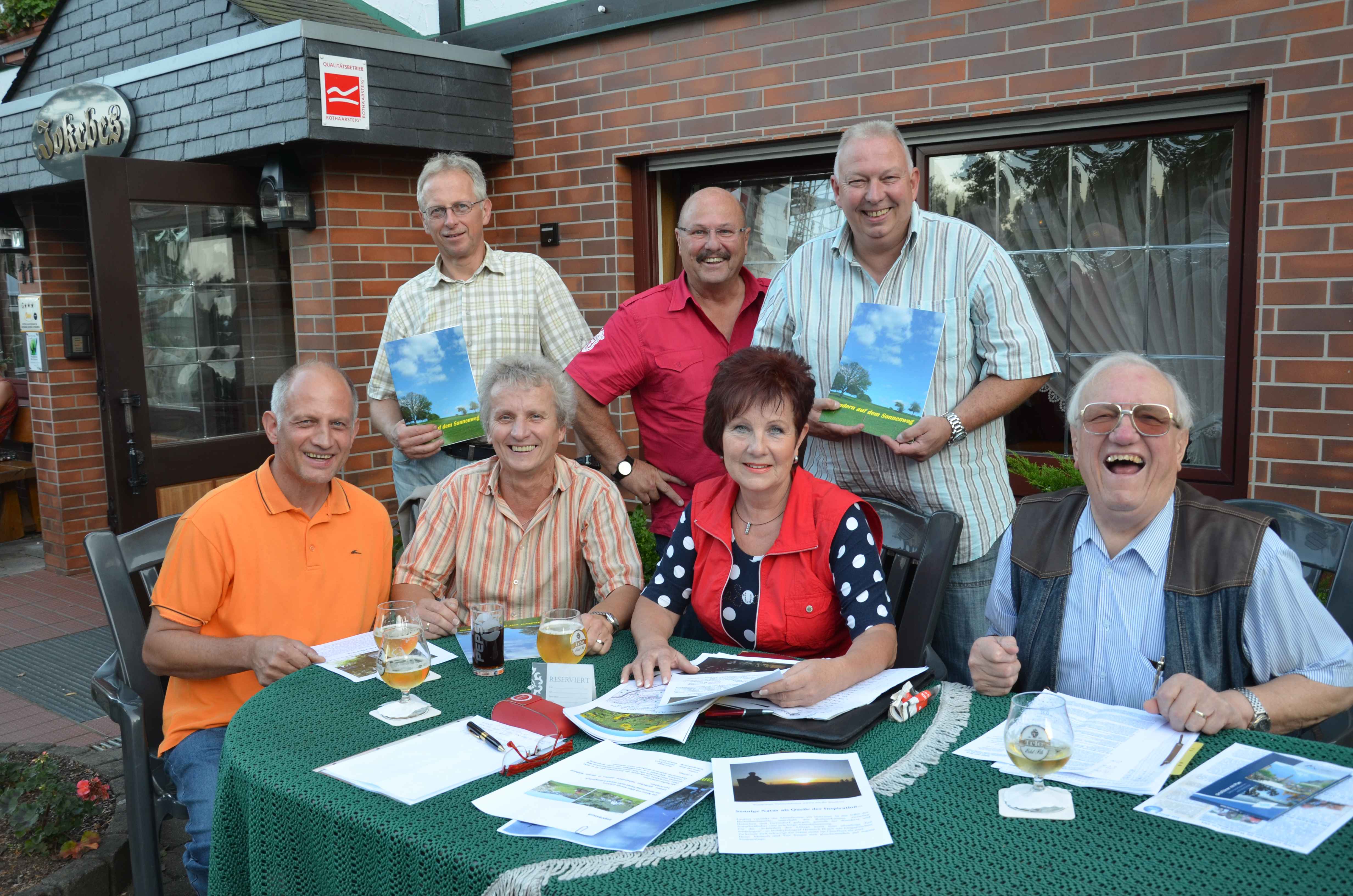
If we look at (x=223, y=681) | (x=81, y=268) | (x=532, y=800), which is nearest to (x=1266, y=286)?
(x=532, y=800)

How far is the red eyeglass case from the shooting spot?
1931 mm

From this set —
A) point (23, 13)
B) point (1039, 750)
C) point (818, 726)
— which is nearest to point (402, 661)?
point (818, 726)

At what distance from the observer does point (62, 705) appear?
488 cm

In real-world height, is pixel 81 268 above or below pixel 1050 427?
above

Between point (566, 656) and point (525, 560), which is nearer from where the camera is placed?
point (566, 656)

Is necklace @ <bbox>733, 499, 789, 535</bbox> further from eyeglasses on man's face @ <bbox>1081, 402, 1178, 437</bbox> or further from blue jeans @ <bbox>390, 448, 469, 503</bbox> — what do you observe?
blue jeans @ <bbox>390, 448, 469, 503</bbox>

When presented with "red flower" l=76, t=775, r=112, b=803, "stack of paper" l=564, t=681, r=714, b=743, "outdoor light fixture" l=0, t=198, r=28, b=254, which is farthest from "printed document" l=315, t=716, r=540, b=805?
"outdoor light fixture" l=0, t=198, r=28, b=254

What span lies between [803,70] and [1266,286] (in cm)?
217

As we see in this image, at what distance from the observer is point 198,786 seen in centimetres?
245

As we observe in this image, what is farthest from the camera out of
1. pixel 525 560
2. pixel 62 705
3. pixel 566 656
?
pixel 62 705

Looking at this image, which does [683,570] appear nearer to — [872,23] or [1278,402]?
[1278,402]

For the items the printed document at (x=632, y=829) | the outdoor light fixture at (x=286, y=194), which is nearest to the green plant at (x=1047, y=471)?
the printed document at (x=632, y=829)

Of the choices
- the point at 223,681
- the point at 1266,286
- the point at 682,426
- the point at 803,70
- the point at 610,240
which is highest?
the point at 803,70

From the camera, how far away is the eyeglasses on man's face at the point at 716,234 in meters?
3.49
